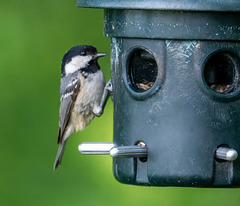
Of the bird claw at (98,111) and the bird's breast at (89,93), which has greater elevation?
the bird's breast at (89,93)

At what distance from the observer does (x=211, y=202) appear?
6.24 m

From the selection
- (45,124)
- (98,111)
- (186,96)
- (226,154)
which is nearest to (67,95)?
(98,111)

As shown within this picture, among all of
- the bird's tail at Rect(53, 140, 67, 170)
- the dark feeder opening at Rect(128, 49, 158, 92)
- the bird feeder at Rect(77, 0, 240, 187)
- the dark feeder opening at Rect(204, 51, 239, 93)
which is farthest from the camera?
the bird's tail at Rect(53, 140, 67, 170)

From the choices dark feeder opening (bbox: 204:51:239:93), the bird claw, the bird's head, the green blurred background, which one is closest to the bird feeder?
dark feeder opening (bbox: 204:51:239:93)

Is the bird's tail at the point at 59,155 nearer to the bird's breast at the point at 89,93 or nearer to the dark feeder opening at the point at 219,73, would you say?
Result: the bird's breast at the point at 89,93

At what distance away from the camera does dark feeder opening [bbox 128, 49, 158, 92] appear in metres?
4.71

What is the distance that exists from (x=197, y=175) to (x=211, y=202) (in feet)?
5.87

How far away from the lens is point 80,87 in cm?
578

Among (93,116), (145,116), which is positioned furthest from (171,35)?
(93,116)

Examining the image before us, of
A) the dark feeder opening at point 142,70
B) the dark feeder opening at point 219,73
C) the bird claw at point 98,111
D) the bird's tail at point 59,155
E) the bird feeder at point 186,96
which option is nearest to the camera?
the bird feeder at point 186,96

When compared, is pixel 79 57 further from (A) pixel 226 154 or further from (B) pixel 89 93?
(A) pixel 226 154

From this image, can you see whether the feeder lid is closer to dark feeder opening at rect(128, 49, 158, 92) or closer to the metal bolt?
dark feeder opening at rect(128, 49, 158, 92)

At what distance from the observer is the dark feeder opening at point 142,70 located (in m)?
4.71

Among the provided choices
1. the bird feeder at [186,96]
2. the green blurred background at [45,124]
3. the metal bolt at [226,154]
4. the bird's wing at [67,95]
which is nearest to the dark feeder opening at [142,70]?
the bird feeder at [186,96]
